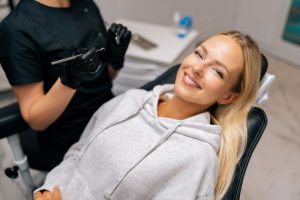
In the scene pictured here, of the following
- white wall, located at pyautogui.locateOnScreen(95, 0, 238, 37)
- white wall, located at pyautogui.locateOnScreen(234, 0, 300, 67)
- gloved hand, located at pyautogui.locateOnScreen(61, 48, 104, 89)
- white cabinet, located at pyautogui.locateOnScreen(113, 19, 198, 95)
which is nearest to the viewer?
gloved hand, located at pyautogui.locateOnScreen(61, 48, 104, 89)

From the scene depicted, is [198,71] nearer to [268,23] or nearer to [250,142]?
[250,142]

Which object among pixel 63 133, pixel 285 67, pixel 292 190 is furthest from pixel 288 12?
pixel 63 133

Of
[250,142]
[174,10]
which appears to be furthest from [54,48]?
[174,10]

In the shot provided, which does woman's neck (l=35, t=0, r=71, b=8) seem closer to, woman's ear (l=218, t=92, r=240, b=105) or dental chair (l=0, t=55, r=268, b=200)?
dental chair (l=0, t=55, r=268, b=200)

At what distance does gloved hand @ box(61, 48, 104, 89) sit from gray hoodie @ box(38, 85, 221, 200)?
0.19 m

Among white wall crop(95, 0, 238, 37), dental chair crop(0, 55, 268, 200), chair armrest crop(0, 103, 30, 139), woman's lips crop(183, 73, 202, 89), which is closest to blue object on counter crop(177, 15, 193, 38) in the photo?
white wall crop(95, 0, 238, 37)

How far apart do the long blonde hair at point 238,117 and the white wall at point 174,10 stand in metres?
1.36

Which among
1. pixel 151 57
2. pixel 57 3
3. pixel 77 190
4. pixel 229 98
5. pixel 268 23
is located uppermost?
pixel 57 3

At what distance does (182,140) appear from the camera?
34.9 inches

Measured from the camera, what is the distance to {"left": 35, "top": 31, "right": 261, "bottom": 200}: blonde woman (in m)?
0.84

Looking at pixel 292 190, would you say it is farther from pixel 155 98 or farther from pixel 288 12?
pixel 288 12

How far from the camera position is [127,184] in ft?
2.80

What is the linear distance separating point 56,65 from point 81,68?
0.23 metres

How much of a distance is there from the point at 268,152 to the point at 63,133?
50.7 inches
